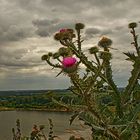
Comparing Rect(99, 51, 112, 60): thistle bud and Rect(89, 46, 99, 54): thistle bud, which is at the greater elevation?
Rect(89, 46, 99, 54): thistle bud

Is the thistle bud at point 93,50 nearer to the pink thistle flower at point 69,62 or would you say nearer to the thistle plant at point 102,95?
the thistle plant at point 102,95

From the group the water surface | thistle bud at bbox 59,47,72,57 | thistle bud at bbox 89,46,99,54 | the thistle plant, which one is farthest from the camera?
the water surface

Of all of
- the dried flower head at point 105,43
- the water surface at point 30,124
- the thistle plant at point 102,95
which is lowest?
the water surface at point 30,124

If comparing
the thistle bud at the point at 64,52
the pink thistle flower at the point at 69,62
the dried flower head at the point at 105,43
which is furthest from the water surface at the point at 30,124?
the pink thistle flower at the point at 69,62

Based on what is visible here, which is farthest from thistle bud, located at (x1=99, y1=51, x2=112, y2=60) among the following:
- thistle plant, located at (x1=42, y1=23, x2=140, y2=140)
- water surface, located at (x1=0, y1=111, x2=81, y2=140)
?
water surface, located at (x1=0, y1=111, x2=81, y2=140)

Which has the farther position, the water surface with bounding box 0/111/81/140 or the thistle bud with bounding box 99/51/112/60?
the water surface with bounding box 0/111/81/140

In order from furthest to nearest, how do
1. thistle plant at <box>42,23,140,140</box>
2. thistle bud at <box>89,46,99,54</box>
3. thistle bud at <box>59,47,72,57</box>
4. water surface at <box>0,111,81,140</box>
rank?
water surface at <box>0,111,81,140</box>, thistle bud at <box>89,46,99,54</box>, thistle bud at <box>59,47,72,57</box>, thistle plant at <box>42,23,140,140</box>

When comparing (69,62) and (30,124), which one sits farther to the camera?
(30,124)

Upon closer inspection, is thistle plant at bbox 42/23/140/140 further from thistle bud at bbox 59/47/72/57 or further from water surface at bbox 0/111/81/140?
water surface at bbox 0/111/81/140

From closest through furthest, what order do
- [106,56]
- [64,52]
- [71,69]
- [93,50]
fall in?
1. [71,69]
2. [106,56]
3. [64,52]
4. [93,50]

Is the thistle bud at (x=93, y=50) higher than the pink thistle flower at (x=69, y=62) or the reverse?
higher

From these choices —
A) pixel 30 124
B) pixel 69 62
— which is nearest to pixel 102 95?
pixel 69 62

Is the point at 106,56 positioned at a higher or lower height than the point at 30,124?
higher

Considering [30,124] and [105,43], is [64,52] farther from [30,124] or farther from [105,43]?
[30,124]
